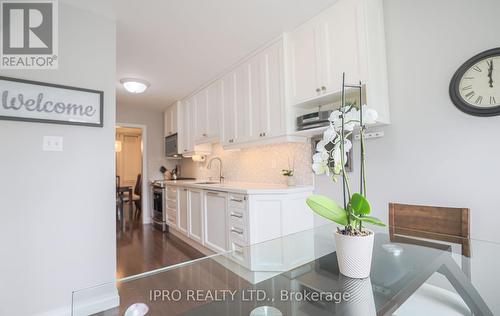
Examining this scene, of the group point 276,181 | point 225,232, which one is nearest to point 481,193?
point 276,181

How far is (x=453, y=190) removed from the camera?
1.55 meters

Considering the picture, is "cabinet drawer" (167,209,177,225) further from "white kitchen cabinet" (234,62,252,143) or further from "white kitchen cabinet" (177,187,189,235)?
"white kitchen cabinet" (234,62,252,143)

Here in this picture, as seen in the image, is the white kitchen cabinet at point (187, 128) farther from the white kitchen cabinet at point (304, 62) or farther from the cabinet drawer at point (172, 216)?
the white kitchen cabinet at point (304, 62)

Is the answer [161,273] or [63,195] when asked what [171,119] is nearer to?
[63,195]

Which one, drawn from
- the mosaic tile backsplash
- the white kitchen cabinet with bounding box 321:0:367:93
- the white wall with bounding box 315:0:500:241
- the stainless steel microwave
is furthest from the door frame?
the white wall with bounding box 315:0:500:241

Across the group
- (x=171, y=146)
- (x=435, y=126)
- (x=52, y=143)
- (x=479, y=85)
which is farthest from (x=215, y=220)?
(x=171, y=146)

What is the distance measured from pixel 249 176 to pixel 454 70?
8.06 ft

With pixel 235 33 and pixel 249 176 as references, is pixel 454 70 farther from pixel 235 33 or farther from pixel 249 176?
pixel 249 176

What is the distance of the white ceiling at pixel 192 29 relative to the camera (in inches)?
74.7

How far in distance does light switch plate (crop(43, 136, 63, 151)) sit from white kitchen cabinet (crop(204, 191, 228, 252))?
152cm

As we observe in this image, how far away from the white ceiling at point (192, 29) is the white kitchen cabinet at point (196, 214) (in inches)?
66.9

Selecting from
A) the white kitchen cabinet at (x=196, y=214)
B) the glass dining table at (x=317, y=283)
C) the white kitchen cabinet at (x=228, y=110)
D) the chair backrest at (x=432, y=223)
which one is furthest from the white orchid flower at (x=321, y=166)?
the white kitchen cabinet at (x=196, y=214)

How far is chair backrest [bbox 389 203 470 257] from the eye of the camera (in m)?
1.32

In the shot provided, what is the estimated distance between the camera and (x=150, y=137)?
16.9ft
